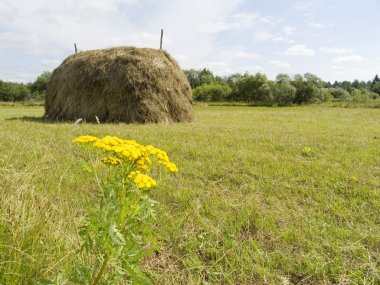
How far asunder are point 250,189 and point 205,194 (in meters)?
0.70

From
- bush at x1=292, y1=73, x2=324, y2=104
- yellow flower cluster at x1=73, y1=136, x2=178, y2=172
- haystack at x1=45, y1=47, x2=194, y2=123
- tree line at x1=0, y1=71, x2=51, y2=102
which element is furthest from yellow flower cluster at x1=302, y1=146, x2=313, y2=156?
tree line at x1=0, y1=71, x2=51, y2=102

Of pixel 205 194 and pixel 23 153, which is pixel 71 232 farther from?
pixel 23 153

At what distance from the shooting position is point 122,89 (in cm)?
1152

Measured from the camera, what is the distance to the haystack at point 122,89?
37.9 ft

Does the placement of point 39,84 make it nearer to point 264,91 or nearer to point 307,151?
point 264,91

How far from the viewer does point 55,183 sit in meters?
3.80

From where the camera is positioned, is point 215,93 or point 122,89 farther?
→ point 215,93

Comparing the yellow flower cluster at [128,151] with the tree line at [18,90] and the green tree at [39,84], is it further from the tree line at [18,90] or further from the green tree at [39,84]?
the green tree at [39,84]

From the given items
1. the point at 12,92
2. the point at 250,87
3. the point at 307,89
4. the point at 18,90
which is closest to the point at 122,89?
the point at 307,89

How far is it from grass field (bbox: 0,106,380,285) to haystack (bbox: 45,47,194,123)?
5.59 m

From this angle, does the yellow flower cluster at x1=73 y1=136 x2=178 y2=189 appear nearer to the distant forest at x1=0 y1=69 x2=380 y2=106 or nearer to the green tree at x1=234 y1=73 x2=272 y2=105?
the distant forest at x1=0 y1=69 x2=380 y2=106

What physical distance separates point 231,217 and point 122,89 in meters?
9.02

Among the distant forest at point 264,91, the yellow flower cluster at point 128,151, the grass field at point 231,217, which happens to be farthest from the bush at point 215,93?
the yellow flower cluster at point 128,151

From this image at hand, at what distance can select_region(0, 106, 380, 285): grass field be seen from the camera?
2.36 metres
